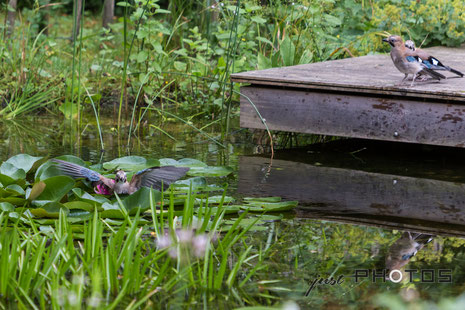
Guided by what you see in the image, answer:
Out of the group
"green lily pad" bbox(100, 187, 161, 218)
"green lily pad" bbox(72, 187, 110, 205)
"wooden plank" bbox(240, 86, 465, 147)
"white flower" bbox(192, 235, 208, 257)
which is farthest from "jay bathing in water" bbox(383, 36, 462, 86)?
"white flower" bbox(192, 235, 208, 257)

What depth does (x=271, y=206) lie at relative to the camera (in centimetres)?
286

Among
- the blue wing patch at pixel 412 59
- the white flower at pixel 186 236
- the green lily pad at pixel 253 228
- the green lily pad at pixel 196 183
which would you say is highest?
the blue wing patch at pixel 412 59

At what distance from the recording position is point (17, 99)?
16.2 feet

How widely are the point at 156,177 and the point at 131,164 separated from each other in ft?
2.05

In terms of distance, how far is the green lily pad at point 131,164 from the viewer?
11.1ft

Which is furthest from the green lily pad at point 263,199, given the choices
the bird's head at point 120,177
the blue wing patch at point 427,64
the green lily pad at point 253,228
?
the blue wing patch at point 427,64

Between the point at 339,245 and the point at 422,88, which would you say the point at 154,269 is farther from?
the point at 422,88

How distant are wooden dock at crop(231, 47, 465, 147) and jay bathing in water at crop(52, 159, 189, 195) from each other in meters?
1.39

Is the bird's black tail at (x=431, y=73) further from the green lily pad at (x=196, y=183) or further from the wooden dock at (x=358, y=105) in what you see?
the green lily pad at (x=196, y=183)

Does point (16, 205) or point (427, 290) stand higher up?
point (427, 290)

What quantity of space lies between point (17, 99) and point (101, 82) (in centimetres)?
81

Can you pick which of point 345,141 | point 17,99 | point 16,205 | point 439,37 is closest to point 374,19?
point 439,37

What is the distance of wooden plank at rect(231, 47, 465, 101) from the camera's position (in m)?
3.81

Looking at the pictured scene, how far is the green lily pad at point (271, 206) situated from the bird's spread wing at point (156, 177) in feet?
1.01
